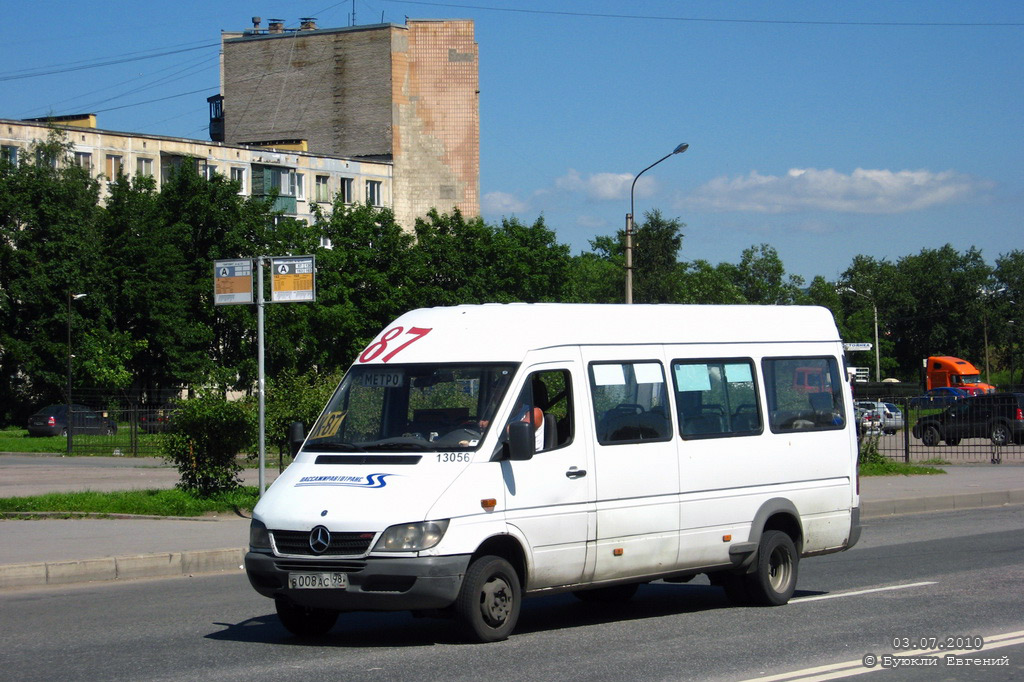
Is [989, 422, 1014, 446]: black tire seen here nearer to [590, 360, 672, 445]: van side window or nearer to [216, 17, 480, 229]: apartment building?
[590, 360, 672, 445]: van side window

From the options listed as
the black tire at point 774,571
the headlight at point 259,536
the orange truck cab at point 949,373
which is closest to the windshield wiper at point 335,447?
the headlight at point 259,536

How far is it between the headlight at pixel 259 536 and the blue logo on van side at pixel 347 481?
0.37m

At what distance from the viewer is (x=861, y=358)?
378 ft

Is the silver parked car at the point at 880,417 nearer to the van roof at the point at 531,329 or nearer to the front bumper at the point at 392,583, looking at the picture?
the van roof at the point at 531,329

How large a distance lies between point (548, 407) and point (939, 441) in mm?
25689

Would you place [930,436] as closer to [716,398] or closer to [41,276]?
[716,398]

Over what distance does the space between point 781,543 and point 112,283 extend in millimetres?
56116

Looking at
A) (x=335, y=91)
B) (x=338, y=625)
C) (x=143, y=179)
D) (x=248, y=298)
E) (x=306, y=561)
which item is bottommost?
(x=338, y=625)

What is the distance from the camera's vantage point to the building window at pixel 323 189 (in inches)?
3068

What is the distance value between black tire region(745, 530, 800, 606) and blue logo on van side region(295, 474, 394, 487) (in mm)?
3646

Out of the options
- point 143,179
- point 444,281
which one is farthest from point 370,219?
point 143,179

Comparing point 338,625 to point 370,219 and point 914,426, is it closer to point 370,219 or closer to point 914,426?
point 914,426

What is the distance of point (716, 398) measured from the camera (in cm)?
1016

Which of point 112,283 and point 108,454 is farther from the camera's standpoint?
point 112,283
